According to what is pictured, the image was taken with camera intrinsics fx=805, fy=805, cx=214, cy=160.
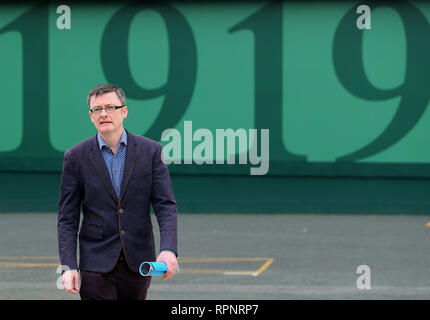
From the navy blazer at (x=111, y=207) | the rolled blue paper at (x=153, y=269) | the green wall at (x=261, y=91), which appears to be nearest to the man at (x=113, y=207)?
the navy blazer at (x=111, y=207)

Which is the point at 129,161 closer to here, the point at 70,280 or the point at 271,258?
the point at 70,280

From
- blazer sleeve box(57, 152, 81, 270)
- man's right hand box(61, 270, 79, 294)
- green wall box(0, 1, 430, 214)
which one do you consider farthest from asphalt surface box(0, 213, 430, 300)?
man's right hand box(61, 270, 79, 294)

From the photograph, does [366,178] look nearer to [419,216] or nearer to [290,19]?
[419,216]

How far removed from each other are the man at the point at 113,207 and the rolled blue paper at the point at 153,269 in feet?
1.09

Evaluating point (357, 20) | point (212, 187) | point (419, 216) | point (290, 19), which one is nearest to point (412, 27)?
point (357, 20)

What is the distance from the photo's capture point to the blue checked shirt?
14.5 feet

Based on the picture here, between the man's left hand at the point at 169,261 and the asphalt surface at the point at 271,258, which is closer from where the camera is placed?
the man's left hand at the point at 169,261

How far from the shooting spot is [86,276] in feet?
14.6

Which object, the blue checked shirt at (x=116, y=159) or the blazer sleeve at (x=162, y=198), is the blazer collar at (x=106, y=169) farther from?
the blazer sleeve at (x=162, y=198)

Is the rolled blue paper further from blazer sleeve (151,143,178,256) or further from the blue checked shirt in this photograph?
the blue checked shirt

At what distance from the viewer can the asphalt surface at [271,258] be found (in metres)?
8.96

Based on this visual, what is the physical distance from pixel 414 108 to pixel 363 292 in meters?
8.25

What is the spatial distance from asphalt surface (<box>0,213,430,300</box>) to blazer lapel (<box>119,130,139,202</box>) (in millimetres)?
4404

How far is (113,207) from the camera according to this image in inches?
172
